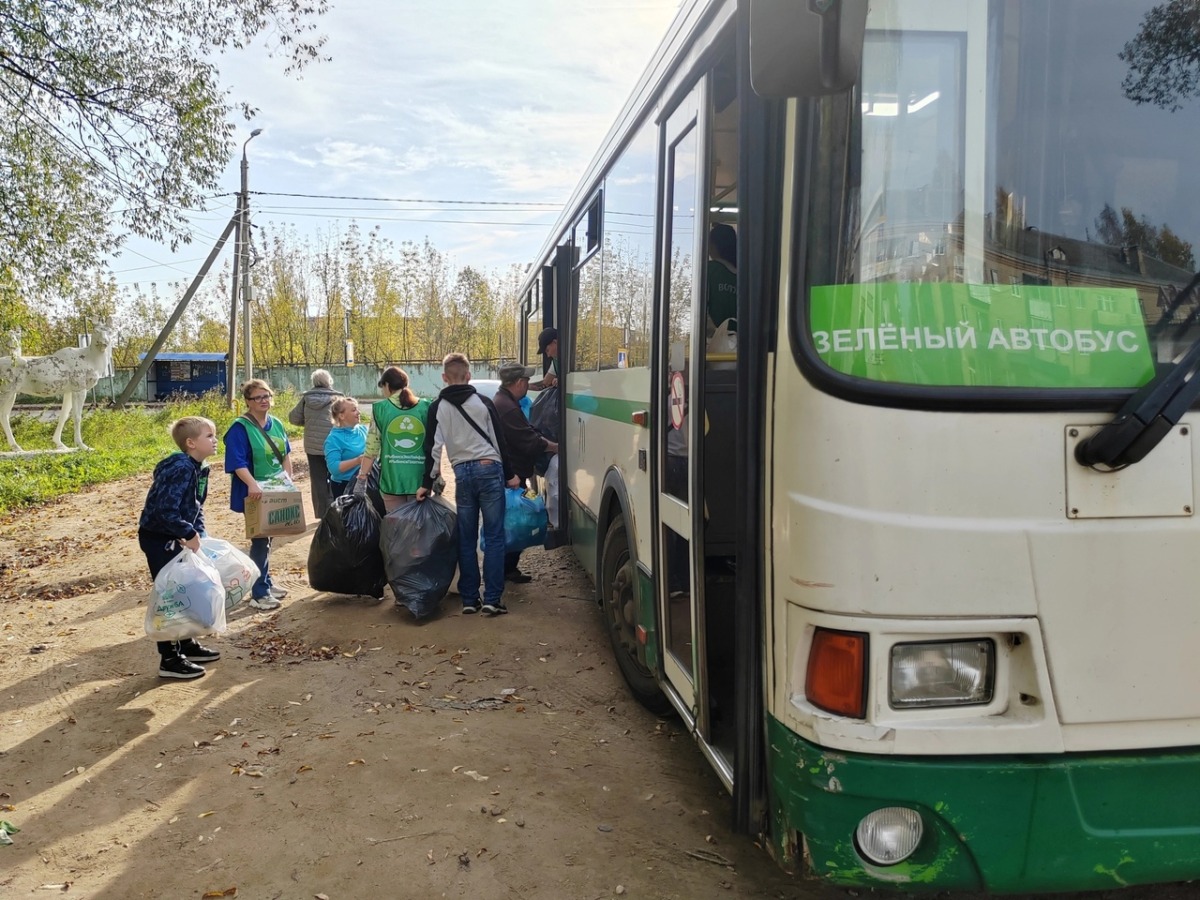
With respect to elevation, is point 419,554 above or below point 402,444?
below

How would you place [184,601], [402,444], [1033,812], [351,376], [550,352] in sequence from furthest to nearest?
[351,376] → [550,352] → [402,444] → [184,601] → [1033,812]

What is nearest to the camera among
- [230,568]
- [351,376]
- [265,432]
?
[230,568]

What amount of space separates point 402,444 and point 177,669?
2.17 meters

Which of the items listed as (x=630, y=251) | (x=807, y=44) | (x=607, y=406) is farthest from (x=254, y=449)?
(x=807, y=44)

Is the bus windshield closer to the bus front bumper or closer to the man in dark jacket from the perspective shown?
the bus front bumper

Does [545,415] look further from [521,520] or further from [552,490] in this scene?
[521,520]

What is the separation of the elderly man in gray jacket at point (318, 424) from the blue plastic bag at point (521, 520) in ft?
8.22

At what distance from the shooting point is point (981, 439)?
2230 millimetres

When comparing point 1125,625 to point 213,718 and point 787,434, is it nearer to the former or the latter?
point 787,434

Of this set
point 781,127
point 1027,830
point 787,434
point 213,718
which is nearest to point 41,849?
point 213,718

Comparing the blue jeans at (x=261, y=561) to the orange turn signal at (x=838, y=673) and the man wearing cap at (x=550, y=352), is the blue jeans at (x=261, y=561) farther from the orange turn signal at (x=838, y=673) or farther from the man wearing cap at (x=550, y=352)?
the orange turn signal at (x=838, y=673)

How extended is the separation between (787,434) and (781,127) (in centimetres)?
85

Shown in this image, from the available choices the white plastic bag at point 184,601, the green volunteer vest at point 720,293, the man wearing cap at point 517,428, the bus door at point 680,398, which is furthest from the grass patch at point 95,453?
the green volunteer vest at point 720,293

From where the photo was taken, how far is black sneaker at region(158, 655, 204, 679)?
5.33 metres
